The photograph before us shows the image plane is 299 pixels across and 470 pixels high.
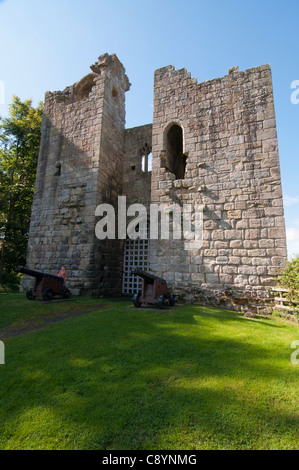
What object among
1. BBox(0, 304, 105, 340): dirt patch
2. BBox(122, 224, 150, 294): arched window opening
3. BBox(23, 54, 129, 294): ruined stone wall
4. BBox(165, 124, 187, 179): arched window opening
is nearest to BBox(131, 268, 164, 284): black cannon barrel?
BBox(0, 304, 105, 340): dirt patch

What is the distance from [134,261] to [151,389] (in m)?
8.31

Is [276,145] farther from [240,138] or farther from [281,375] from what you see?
[281,375]

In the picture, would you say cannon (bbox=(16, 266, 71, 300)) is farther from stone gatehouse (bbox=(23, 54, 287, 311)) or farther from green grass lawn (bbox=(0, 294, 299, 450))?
green grass lawn (bbox=(0, 294, 299, 450))

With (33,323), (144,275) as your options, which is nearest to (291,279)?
(144,275)

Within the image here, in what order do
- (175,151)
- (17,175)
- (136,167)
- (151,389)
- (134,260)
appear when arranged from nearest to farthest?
1. (151,389)
2. (175,151)
3. (134,260)
4. (136,167)
5. (17,175)

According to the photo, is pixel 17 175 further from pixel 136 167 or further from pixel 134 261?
pixel 134 261

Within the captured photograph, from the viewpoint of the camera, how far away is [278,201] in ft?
20.7

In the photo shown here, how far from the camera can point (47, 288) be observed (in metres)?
7.48

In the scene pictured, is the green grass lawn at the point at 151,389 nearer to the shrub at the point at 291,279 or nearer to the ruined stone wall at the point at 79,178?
the shrub at the point at 291,279

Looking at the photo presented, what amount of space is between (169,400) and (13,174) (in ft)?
48.0

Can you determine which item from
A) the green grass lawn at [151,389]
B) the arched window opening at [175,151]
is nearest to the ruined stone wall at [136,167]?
the arched window opening at [175,151]

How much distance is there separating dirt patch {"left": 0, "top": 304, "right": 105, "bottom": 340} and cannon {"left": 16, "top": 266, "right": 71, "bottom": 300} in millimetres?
1656

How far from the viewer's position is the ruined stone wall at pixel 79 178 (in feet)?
29.5
